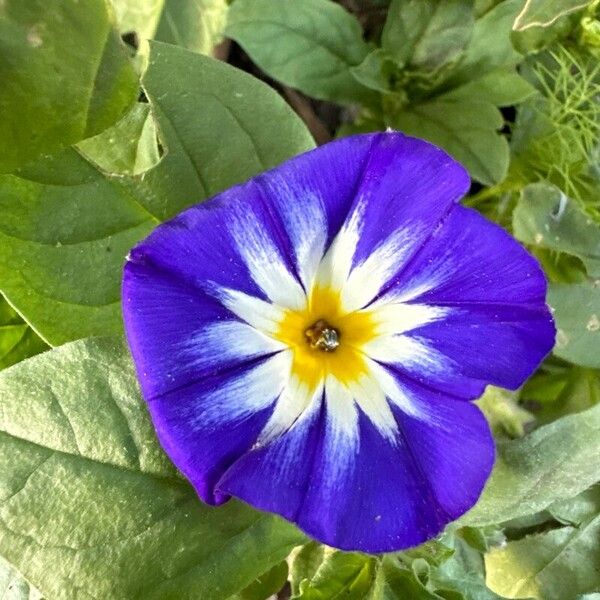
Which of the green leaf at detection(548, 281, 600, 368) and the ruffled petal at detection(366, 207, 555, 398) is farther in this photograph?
the green leaf at detection(548, 281, 600, 368)

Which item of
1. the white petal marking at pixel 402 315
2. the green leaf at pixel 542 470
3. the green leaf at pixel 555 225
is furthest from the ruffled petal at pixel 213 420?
the green leaf at pixel 555 225

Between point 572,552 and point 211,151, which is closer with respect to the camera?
point 211,151

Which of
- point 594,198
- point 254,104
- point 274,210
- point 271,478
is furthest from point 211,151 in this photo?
point 594,198

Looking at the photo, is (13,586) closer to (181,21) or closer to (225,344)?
(225,344)

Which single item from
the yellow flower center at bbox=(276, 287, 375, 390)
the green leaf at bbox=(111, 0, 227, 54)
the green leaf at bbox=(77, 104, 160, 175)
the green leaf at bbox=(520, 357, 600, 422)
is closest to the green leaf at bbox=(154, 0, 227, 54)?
the green leaf at bbox=(111, 0, 227, 54)

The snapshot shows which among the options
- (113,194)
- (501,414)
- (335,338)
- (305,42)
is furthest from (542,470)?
(305,42)

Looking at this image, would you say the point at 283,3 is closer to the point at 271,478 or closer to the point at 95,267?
the point at 95,267

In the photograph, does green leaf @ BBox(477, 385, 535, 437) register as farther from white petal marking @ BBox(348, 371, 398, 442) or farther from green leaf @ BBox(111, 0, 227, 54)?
green leaf @ BBox(111, 0, 227, 54)

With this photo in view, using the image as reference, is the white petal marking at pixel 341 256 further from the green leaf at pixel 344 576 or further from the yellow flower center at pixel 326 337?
the green leaf at pixel 344 576
